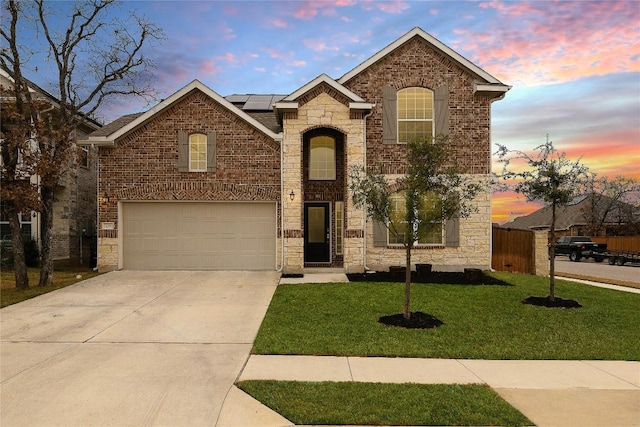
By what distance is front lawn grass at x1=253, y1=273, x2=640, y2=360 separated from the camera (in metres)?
7.57

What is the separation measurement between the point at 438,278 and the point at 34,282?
12869 millimetres

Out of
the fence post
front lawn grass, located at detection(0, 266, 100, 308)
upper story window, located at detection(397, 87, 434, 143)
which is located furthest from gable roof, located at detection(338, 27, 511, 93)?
front lawn grass, located at detection(0, 266, 100, 308)

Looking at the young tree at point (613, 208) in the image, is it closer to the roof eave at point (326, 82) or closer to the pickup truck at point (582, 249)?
the pickup truck at point (582, 249)

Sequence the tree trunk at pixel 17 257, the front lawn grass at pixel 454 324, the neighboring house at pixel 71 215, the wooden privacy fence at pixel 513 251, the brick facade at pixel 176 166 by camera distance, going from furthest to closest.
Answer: the neighboring house at pixel 71 215 → the wooden privacy fence at pixel 513 251 → the brick facade at pixel 176 166 → the tree trunk at pixel 17 257 → the front lawn grass at pixel 454 324

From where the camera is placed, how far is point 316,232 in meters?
17.6

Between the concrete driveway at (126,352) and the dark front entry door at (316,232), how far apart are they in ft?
14.1

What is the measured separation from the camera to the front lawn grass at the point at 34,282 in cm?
1199

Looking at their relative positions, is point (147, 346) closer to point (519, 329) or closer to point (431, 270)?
point (519, 329)

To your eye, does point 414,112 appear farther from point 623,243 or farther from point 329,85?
point 623,243

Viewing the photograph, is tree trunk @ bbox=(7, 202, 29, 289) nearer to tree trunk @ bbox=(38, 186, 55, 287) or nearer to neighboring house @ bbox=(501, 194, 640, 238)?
tree trunk @ bbox=(38, 186, 55, 287)

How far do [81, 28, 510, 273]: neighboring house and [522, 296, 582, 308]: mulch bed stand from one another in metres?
5.05

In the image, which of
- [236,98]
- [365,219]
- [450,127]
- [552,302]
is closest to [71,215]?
[236,98]

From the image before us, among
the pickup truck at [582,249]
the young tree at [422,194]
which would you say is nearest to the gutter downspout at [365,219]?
the young tree at [422,194]

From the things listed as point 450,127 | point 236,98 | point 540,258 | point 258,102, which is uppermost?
point 236,98
